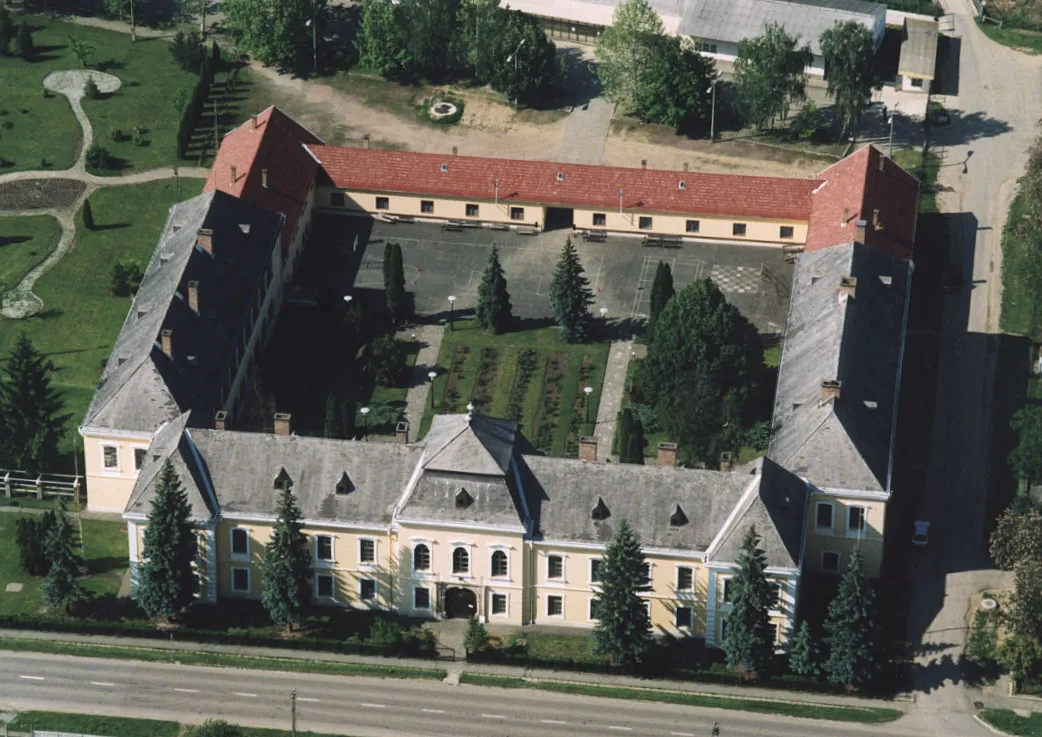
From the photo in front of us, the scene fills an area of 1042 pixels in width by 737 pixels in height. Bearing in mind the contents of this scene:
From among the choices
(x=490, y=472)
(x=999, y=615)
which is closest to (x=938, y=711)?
(x=999, y=615)

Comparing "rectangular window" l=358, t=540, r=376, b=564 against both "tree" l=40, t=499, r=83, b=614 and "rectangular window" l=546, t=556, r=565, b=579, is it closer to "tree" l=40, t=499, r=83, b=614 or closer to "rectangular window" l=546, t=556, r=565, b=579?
"rectangular window" l=546, t=556, r=565, b=579

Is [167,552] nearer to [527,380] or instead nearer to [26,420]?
[26,420]

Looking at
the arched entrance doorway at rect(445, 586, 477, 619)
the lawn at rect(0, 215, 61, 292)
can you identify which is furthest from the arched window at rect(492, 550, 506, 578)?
the lawn at rect(0, 215, 61, 292)

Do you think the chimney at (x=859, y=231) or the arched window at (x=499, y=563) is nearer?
the arched window at (x=499, y=563)

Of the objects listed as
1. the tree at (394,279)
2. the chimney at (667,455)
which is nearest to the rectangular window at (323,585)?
the chimney at (667,455)

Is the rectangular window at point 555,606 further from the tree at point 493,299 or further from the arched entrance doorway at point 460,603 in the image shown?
the tree at point 493,299

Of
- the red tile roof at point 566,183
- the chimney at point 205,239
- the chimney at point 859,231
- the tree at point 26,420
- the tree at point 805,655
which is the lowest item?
the tree at point 805,655

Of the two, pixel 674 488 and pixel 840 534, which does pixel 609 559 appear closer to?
pixel 674 488

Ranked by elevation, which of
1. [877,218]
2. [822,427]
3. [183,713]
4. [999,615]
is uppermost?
[877,218]
